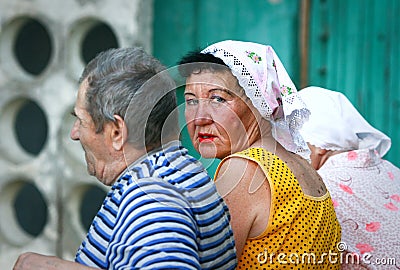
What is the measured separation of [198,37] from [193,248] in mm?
2878

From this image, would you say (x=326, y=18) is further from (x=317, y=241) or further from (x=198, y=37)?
(x=317, y=241)

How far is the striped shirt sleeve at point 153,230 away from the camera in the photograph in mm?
1722

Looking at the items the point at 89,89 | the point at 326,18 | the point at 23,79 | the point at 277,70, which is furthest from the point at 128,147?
the point at 23,79

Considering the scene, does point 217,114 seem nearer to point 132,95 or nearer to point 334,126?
point 132,95

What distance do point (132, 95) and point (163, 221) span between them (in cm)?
38

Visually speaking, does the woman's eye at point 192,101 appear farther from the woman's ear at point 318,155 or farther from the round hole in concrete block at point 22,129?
the round hole in concrete block at point 22,129

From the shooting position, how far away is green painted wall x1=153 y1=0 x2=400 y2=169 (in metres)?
4.11

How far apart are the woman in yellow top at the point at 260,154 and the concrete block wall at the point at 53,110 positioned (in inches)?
78.9

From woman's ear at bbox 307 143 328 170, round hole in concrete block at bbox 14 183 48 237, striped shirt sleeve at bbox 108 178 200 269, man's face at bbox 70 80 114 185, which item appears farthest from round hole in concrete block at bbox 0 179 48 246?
striped shirt sleeve at bbox 108 178 200 269

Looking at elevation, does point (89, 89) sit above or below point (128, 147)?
above

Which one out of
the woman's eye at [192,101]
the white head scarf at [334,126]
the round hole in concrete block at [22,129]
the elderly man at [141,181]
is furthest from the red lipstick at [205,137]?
the round hole in concrete block at [22,129]

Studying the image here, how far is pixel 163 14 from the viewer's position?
4.57 metres

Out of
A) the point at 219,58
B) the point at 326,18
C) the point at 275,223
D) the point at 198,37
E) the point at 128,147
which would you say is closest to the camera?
the point at 128,147

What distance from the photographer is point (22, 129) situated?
5.02m
